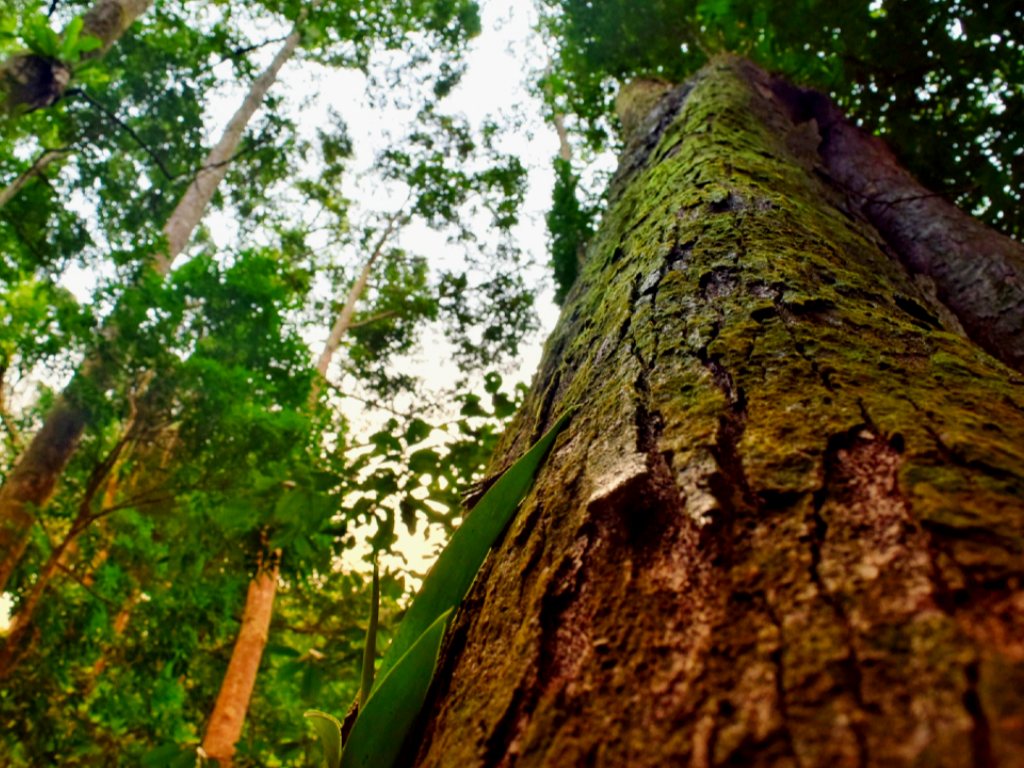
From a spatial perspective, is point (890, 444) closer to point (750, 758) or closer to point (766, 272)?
point (750, 758)

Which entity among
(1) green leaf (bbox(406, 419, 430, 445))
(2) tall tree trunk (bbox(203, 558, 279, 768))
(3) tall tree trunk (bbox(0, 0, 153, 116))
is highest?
(3) tall tree trunk (bbox(0, 0, 153, 116))

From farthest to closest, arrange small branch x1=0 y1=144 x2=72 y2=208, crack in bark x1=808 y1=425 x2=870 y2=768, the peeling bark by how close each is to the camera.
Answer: small branch x1=0 y1=144 x2=72 y2=208 → the peeling bark → crack in bark x1=808 y1=425 x2=870 y2=768

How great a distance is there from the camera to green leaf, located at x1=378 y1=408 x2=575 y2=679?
0.67m

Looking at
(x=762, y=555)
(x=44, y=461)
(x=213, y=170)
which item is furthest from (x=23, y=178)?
(x=762, y=555)

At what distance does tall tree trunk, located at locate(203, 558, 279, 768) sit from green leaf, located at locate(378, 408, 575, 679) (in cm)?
423

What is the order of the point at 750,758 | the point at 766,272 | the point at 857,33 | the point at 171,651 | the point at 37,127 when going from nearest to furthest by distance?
1. the point at 750,758
2. the point at 766,272
3. the point at 857,33
4. the point at 171,651
5. the point at 37,127

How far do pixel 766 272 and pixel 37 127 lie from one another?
25.2 ft

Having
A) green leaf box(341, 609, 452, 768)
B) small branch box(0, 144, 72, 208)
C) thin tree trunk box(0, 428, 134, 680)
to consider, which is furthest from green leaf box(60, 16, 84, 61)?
green leaf box(341, 609, 452, 768)

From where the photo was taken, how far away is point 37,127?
581 cm

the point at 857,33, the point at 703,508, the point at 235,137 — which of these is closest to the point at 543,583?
the point at 703,508

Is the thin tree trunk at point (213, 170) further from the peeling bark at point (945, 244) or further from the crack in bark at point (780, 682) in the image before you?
the crack in bark at point (780, 682)

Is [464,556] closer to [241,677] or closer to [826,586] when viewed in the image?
[826,586]

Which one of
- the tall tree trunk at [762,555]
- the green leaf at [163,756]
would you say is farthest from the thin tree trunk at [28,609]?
the tall tree trunk at [762,555]

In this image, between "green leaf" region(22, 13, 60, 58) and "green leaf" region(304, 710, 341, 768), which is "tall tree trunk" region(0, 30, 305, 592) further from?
"green leaf" region(304, 710, 341, 768)
